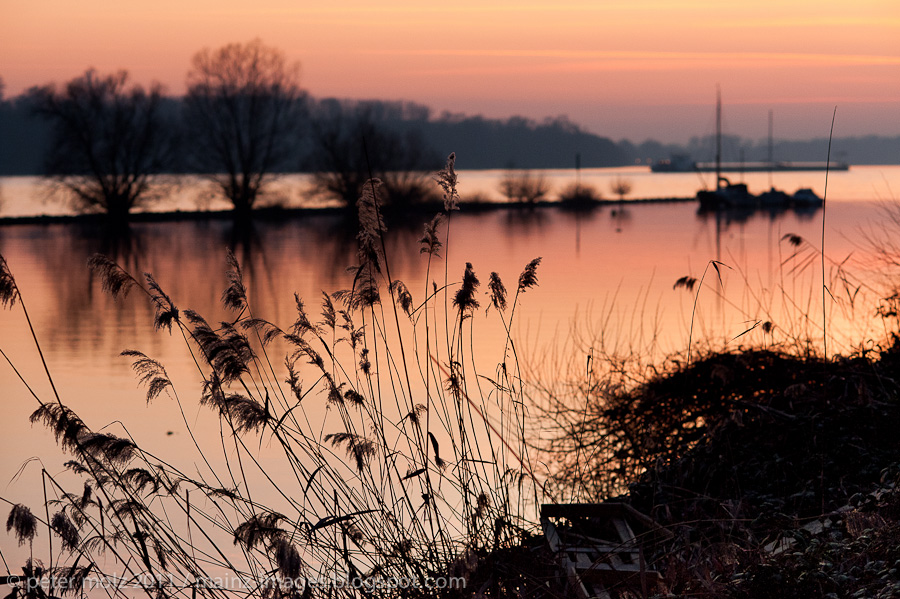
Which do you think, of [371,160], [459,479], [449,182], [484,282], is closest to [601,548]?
[459,479]

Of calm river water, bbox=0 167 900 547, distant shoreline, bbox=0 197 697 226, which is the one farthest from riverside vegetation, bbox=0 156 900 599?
distant shoreline, bbox=0 197 697 226

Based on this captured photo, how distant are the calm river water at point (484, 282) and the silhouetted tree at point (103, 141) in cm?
346

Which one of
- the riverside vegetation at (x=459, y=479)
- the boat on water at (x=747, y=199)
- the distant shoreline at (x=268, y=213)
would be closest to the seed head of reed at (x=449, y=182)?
the riverside vegetation at (x=459, y=479)

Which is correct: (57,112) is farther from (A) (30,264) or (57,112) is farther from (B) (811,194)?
(B) (811,194)

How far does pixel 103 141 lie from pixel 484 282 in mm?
30351

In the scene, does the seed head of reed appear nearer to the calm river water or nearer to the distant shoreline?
the calm river water

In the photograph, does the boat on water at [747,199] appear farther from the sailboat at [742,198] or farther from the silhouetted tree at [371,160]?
the silhouetted tree at [371,160]

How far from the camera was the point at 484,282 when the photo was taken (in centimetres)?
1656

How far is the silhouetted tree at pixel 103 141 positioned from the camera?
40.7 meters

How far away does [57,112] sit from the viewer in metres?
40.8

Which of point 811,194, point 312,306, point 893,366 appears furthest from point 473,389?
point 811,194

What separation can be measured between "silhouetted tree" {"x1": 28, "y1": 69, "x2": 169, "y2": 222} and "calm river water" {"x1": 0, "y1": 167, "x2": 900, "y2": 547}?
3.46 meters

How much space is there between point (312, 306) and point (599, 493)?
30.4 feet

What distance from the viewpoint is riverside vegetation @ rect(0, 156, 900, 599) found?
10.7 feet
